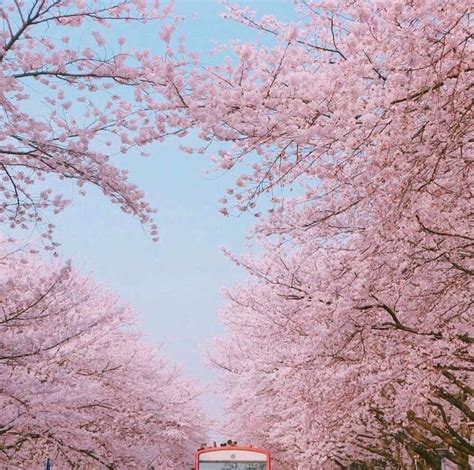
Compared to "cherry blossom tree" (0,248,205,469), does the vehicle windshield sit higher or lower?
lower

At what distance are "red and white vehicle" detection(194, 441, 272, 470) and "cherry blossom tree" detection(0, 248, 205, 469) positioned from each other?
2133mm

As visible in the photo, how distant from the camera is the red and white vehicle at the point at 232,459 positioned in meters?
13.4

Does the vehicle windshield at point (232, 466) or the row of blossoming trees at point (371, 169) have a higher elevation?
the row of blossoming trees at point (371, 169)

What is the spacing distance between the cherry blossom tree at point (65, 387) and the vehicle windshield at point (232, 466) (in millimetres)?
2192

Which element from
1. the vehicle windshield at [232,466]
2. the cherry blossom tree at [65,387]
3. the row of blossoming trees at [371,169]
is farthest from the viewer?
the vehicle windshield at [232,466]

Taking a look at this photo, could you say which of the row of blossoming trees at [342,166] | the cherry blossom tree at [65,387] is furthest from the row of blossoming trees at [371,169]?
the cherry blossom tree at [65,387]

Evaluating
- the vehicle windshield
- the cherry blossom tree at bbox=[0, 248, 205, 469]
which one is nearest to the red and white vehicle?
the vehicle windshield

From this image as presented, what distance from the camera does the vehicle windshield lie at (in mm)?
13338

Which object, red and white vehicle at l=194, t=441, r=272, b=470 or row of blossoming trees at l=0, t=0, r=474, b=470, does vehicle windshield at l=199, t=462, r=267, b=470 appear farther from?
row of blossoming trees at l=0, t=0, r=474, b=470

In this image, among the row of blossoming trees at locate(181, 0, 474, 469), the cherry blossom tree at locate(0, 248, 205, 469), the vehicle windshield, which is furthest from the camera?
the vehicle windshield

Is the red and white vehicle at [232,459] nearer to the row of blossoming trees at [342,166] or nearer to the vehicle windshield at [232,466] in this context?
the vehicle windshield at [232,466]

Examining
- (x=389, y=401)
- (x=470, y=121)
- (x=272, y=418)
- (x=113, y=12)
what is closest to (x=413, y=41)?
(x=470, y=121)

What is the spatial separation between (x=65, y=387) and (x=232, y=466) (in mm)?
4601

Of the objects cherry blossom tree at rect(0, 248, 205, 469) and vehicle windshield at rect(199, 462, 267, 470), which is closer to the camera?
cherry blossom tree at rect(0, 248, 205, 469)
